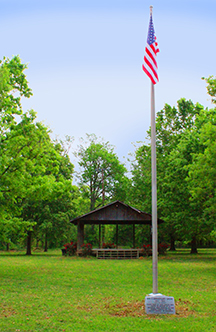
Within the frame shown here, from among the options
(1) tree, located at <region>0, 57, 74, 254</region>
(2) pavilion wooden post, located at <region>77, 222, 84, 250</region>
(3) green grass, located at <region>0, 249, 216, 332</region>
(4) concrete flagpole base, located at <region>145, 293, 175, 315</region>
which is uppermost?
(1) tree, located at <region>0, 57, 74, 254</region>

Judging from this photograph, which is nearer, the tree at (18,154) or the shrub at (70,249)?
the tree at (18,154)

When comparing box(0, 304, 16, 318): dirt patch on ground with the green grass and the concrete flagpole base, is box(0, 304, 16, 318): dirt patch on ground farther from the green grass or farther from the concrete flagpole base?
the concrete flagpole base

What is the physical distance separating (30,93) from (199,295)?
1143 cm

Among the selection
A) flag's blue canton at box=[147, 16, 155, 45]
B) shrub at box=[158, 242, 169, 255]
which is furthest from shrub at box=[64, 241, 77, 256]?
flag's blue canton at box=[147, 16, 155, 45]

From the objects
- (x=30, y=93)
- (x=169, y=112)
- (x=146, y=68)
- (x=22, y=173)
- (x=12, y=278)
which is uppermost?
(x=169, y=112)

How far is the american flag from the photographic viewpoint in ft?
32.9

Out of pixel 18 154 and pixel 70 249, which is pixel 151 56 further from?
pixel 70 249

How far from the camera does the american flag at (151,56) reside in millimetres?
10016

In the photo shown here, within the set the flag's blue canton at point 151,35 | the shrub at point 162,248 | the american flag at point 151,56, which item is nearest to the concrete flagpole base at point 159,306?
the american flag at point 151,56

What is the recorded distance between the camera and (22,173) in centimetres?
1602

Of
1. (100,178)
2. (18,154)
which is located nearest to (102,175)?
(100,178)

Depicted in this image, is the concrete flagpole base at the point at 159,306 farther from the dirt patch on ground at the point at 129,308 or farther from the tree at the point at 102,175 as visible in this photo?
the tree at the point at 102,175

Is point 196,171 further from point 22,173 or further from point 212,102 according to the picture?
point 22,173

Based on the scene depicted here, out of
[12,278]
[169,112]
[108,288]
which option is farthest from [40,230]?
[108,288]
